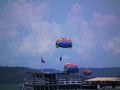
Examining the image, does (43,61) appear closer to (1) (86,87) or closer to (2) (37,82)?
(2) (37,82)

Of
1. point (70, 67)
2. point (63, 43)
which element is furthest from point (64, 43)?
point (70, 67)

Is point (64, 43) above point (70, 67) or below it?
above

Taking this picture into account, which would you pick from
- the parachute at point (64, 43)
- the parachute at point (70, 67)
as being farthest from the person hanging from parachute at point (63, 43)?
the parachute at point (70, 67)

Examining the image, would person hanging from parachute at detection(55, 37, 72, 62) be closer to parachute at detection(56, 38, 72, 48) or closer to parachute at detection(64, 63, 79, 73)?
parachute at detection(56, 38, 72, 48)

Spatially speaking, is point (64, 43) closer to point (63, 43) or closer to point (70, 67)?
point (63, 43)

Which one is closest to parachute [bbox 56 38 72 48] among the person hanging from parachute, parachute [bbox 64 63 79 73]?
the person hanging from parachute

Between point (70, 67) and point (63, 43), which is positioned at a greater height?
point (63, 43)

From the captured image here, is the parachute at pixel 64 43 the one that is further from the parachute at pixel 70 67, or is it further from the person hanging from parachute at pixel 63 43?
the parachute at pixel 70 67

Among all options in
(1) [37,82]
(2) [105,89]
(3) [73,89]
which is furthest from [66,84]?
(2) [105,89]

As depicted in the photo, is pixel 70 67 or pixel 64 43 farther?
pixel 70 67

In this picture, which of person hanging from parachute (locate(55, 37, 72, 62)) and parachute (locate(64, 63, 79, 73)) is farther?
parachute (locate(64, 63, 79, 73))

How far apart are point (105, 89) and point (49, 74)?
21877 mm

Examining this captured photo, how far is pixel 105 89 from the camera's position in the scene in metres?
115

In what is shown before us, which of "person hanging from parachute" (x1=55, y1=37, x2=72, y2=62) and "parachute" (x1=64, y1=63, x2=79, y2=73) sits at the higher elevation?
"person hanging from parachute" (x1=55, y1=37, x2=72, y2=62)
